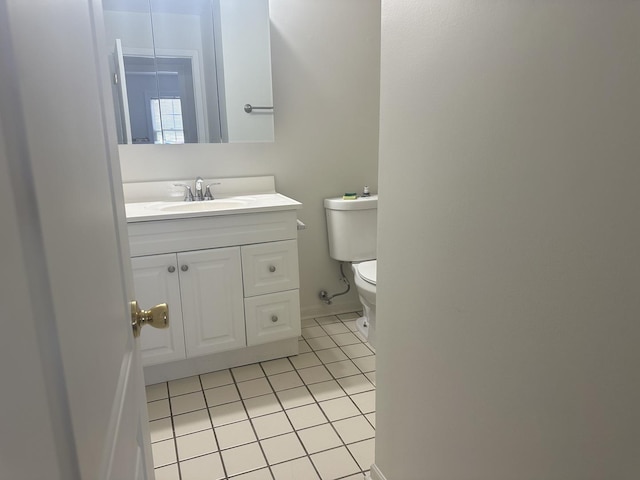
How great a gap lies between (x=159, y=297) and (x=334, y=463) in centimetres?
98

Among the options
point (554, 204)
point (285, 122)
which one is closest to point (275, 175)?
point (285, 122)

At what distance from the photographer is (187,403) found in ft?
6.50

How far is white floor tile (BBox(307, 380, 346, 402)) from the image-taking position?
2012mm

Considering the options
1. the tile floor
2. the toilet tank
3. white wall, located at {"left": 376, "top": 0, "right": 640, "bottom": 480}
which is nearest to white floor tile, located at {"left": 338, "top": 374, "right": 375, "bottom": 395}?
the tile floor

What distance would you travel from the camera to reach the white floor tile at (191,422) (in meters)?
1.80

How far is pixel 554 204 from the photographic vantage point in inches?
28.3

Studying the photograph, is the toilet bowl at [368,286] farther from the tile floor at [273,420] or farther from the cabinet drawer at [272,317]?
the cabinet drawer at [272,317]

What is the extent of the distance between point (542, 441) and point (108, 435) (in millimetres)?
690

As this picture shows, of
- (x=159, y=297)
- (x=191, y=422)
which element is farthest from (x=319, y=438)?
(x=159, y=297)

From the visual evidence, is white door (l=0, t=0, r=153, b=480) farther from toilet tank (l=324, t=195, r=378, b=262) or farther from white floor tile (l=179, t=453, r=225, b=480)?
toilet tank (l=324, t=195, r=378, b=262)

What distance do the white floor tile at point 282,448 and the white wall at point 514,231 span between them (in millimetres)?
571

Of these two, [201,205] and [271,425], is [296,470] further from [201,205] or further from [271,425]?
[201,205]

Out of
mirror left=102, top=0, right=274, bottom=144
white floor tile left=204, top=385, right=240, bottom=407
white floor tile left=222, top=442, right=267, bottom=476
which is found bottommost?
white floor tile left=222, top=442, right=267, bottom=476

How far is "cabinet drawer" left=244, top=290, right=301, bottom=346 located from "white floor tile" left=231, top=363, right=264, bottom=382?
0.47ft
